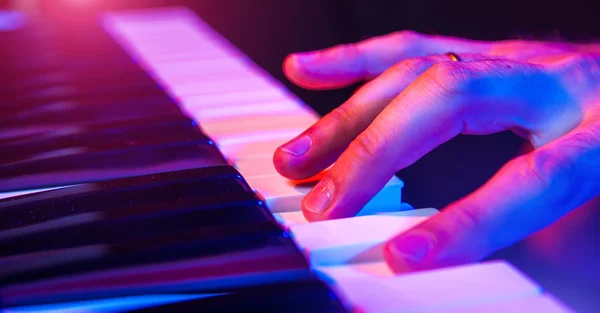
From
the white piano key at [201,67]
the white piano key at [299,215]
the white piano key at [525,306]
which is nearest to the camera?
the white piano key at [525,306]

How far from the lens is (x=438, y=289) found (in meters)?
0.57

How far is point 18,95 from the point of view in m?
1.31

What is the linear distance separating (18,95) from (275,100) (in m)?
0.57

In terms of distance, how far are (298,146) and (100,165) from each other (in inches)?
12.3

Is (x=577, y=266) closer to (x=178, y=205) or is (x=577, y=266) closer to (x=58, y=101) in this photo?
(x=178, y=205)

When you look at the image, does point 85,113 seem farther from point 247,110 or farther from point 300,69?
point 300,69

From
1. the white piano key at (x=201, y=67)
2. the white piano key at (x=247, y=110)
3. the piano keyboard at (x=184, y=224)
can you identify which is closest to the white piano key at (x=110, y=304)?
the piano keyboard at (x=184, y=224)

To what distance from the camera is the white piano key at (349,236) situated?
0.67m

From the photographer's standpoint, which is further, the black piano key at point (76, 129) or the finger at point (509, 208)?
the black piano key at point (76, 129)

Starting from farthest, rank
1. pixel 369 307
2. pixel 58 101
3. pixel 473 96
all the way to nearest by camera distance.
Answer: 1. pixel 58 101
2. pixel 473 96
3. pixel 369 307

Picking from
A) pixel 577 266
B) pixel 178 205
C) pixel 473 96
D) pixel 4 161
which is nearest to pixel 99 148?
pixel 4 161

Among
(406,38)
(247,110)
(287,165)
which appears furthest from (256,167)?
(406,38)

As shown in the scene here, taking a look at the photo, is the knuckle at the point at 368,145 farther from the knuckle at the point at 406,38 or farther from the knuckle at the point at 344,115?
the knuckle at the point at 406,38

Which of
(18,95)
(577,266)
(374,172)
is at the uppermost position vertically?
(374,172)
